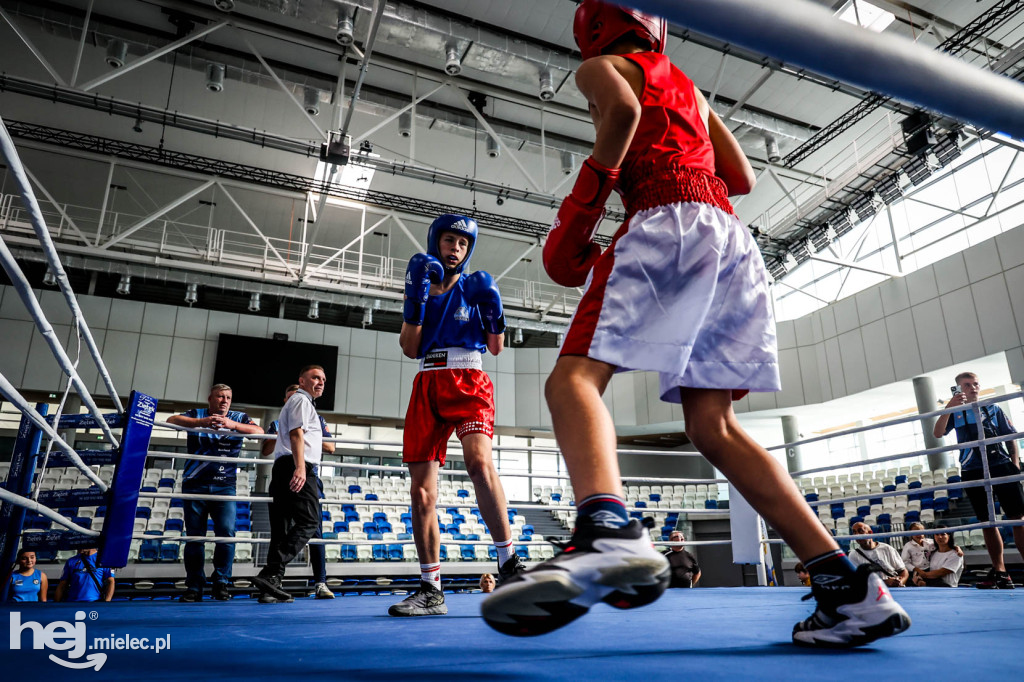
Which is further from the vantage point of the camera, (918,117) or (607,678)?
(918,117)

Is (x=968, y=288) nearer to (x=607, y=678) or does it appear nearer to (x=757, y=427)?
(x=757, y=427)

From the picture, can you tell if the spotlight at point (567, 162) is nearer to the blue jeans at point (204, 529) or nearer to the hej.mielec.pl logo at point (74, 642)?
the blue jeans at point (204, 529)

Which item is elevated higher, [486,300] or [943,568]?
[486,300]

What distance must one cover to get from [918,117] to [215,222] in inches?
465

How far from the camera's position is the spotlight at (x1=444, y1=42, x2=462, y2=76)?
787 cm

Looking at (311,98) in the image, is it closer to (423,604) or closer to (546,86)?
(546,86)

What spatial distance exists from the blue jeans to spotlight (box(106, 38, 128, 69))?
23.2 feet

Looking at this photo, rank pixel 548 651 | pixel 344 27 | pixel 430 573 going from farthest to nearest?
pixel 344 27, pixel 430 573, pixel 548 651

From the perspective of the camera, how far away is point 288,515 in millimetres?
2934

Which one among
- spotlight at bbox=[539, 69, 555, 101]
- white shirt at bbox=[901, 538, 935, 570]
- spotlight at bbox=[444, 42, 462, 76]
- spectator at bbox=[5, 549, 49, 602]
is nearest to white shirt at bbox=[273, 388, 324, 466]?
spectator at bbox=[5, 549, 49, 602]

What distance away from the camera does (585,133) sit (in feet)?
36.3

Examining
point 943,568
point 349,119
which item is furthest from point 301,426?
point 349,119

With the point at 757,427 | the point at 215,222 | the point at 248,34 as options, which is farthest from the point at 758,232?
the point at 215,222

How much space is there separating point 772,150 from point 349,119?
21.1 ft
